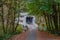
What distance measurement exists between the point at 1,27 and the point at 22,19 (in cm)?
3805

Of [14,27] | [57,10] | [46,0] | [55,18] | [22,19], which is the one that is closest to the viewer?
[46,0]

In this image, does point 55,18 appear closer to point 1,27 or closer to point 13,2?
point 13,2

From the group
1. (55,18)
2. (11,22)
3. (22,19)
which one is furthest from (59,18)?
(22,19)

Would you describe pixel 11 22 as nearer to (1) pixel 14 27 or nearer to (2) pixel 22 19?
(1) pixel 14 27

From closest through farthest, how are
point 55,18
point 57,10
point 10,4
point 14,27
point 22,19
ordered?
point 10,4 < point 57,10 < point 55,18 < point 14,27 < point 22,19

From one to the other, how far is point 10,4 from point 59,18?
691cm

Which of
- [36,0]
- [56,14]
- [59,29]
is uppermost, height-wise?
[36,0]

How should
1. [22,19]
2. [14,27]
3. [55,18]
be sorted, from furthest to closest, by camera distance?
[22,19], [14,27], [55,18]

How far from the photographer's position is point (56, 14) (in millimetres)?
23438

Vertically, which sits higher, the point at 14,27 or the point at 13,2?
the point at 13,2

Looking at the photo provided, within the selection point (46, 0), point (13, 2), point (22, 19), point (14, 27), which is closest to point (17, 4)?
point (13, 2)

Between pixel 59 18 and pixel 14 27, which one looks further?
pixel 14 27

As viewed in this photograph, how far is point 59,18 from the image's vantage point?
79.8 ft

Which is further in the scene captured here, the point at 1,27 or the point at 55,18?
the point at 55,18
